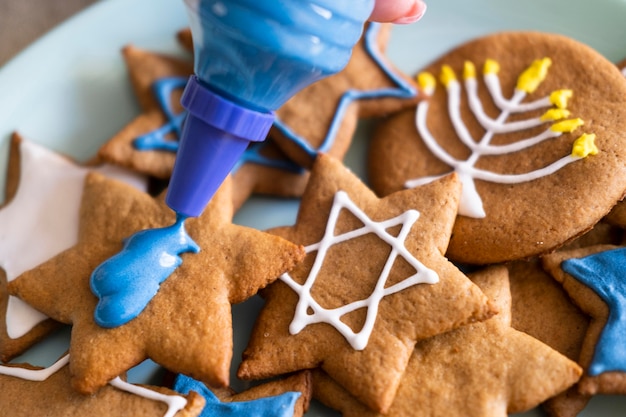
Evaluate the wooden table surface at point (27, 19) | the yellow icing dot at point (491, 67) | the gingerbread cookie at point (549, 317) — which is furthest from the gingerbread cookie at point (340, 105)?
the wooden table surface at point (27, 19)

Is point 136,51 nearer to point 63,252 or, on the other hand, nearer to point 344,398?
point 63,252

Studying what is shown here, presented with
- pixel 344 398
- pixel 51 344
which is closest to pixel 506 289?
pixel 344 398

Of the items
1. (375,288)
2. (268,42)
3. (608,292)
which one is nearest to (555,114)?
(608,292)

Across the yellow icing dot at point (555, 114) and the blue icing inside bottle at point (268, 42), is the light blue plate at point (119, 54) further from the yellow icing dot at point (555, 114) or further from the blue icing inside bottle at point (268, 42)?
the blue icing inside bottle at point (268, 42)

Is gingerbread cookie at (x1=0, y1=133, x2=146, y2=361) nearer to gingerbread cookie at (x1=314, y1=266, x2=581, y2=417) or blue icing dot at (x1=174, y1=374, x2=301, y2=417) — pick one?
blue icing dot at (x1=174, y1=374, x2=301, y2=417)

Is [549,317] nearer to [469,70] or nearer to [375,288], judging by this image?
[375,288]

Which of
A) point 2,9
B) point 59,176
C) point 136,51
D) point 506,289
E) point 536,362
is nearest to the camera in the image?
point 536,362
